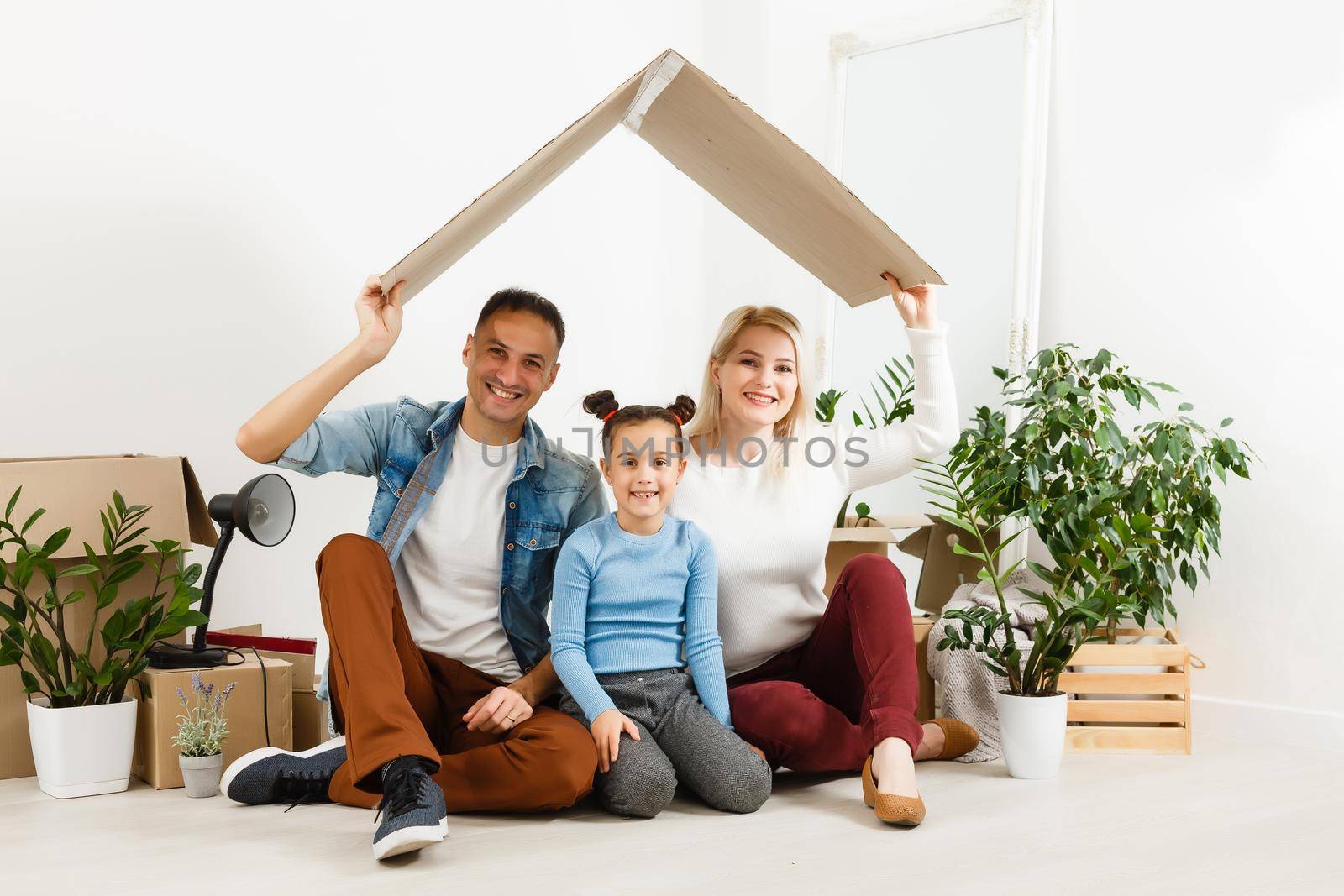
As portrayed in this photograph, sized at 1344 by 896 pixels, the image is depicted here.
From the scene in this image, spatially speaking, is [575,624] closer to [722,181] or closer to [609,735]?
[609,735]

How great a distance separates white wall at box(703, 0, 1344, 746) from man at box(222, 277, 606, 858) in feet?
4.41

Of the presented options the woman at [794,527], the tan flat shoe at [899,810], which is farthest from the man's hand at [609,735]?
the tan flat shoe at [899,810]

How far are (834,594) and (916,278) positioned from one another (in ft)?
1.83

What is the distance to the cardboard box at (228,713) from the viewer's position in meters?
1.97

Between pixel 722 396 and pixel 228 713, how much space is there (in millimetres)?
1049

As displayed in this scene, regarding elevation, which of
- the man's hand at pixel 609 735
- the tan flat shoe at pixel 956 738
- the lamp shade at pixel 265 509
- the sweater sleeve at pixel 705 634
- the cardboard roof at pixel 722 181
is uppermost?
the cardboard roof at pixel 722 181

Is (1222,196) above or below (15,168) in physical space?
above

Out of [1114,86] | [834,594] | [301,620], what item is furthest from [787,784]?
[1114,86]

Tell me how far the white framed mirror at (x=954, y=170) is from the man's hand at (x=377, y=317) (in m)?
1.59

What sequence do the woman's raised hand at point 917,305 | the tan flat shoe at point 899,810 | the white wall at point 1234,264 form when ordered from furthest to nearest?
the white wall at point 1234,264, the woman's raised hand at point 917,305, the tan flat shoe at point 899,810

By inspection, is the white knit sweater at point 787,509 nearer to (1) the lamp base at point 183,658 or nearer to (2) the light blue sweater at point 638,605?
(2) the light blue sweater at point 638,605

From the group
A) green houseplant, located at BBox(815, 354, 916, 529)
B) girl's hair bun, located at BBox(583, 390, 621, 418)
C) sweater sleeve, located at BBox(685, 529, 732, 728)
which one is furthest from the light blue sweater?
green houseplant, located at BBox(815, 354, 916, 529)

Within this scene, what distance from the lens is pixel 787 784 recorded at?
6.57 feet

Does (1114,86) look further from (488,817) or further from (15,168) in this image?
(15,168)
